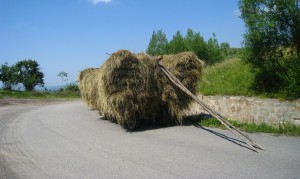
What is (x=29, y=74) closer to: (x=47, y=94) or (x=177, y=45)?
(x=47, y=94)

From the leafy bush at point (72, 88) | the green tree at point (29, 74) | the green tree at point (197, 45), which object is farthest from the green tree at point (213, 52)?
the green tree at point (29, 74)

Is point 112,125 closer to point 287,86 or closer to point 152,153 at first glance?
point 152,153

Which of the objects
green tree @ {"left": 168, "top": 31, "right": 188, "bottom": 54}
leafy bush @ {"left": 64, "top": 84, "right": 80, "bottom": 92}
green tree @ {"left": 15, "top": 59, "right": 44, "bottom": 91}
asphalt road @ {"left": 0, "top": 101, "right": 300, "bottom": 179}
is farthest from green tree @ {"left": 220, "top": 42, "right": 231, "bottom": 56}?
asphalt road @ {"left": 0, "top": 101, "right": 300, "bottom": 179}

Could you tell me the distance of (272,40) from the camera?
12.8 meters

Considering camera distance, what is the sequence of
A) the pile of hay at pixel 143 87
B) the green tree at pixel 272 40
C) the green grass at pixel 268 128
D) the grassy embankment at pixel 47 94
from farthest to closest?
the grassy embankment at pixel 47 94 < the green tree at pixel 272 40 < the pile of hay at pixel 143 87 < the green grass at pixel 268 128

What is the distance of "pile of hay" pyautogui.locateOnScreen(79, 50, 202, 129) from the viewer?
10797 millimetres

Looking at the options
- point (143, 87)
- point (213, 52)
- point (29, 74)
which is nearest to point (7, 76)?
point (29, 74)

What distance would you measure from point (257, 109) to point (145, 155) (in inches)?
224

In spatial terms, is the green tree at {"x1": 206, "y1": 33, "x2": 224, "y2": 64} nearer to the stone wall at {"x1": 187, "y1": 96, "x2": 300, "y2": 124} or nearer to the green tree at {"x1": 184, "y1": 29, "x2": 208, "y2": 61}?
the green tree at {"x1": 184, "y1": 29, "x2": 208, "y2": 61}

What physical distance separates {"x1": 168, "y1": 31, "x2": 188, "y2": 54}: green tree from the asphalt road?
3283 cm

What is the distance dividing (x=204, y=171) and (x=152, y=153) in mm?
1917

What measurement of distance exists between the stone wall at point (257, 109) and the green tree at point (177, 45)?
99.8 ft

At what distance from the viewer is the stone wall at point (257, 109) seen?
10.5m

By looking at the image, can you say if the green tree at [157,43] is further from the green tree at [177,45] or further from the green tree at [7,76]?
the green tree at [7,76]
